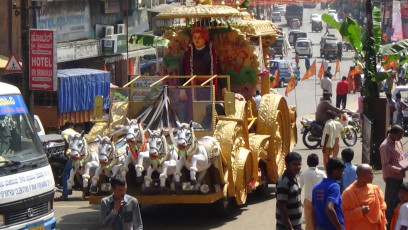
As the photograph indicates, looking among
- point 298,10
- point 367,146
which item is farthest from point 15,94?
point 298,10

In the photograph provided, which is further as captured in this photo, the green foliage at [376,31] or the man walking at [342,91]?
the man walking at [342,91]

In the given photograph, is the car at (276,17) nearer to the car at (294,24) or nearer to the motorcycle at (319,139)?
A: the car at (294,24)

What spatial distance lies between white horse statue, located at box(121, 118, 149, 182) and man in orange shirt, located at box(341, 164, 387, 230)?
4250mm

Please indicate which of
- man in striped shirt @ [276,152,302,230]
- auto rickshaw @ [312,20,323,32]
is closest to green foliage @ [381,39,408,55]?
man in striped shirt @ [276,152,302,230]

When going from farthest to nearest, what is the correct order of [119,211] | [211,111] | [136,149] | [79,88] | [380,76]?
[79,88]
[380,76]
[211,111]
[136,149]
[119,211]

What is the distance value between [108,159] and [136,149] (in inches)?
16.7

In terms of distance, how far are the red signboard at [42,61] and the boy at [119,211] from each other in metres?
10.9

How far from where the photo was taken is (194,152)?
535 inches

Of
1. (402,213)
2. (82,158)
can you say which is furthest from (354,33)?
(402,213)

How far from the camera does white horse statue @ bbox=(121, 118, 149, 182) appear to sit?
13525mm

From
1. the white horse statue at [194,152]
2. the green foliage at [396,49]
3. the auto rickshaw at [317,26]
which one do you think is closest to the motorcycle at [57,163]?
the white horse statue at [194,152]

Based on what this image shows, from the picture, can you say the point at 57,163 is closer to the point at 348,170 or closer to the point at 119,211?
the point at 348,170

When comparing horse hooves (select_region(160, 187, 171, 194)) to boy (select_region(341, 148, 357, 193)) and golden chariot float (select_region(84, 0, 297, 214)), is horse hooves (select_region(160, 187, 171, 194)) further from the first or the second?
boy (select_region(341, 148, 357, 193))

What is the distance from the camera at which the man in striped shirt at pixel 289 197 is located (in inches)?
394
